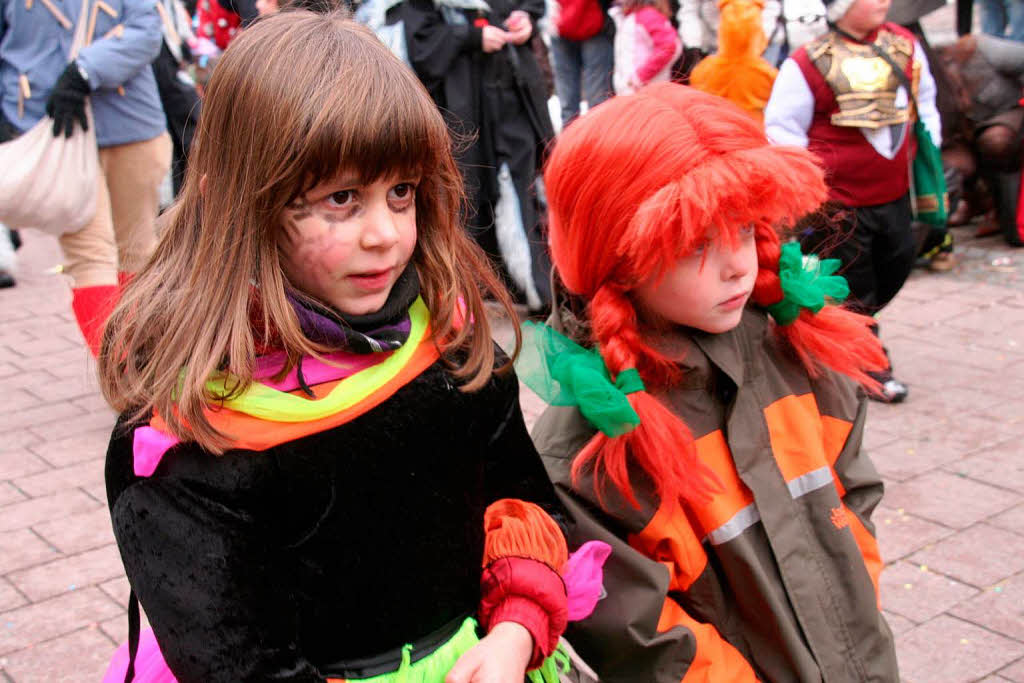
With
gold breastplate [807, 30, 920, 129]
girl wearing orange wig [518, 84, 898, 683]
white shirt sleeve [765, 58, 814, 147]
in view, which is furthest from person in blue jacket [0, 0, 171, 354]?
girl wearing orange wig [518, 84, 898, 683]

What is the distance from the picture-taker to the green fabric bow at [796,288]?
234 cm

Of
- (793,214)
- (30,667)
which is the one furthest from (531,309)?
(793,214)

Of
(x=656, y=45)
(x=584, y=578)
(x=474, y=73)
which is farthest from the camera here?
(x=656, y=45)

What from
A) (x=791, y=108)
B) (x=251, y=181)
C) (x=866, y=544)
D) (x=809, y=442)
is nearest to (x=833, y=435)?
(x=809, y=442)

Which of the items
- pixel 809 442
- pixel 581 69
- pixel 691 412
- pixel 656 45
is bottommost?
pixel 581 69

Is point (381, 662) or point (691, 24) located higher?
point (381, 662)

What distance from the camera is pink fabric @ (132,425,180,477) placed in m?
1.51

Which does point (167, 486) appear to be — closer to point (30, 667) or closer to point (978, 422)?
point (30, 667)

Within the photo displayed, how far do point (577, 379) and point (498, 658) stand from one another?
0.59m

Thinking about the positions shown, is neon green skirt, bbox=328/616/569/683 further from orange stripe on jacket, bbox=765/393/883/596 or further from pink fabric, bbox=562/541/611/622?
orange stripe on jacket, bbox=765/393/883/596

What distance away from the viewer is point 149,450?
1514 millimetres

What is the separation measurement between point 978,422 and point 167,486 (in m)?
3.80

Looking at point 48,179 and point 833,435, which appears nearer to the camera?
point 833,435

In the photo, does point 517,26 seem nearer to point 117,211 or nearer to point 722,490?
point 117,211
